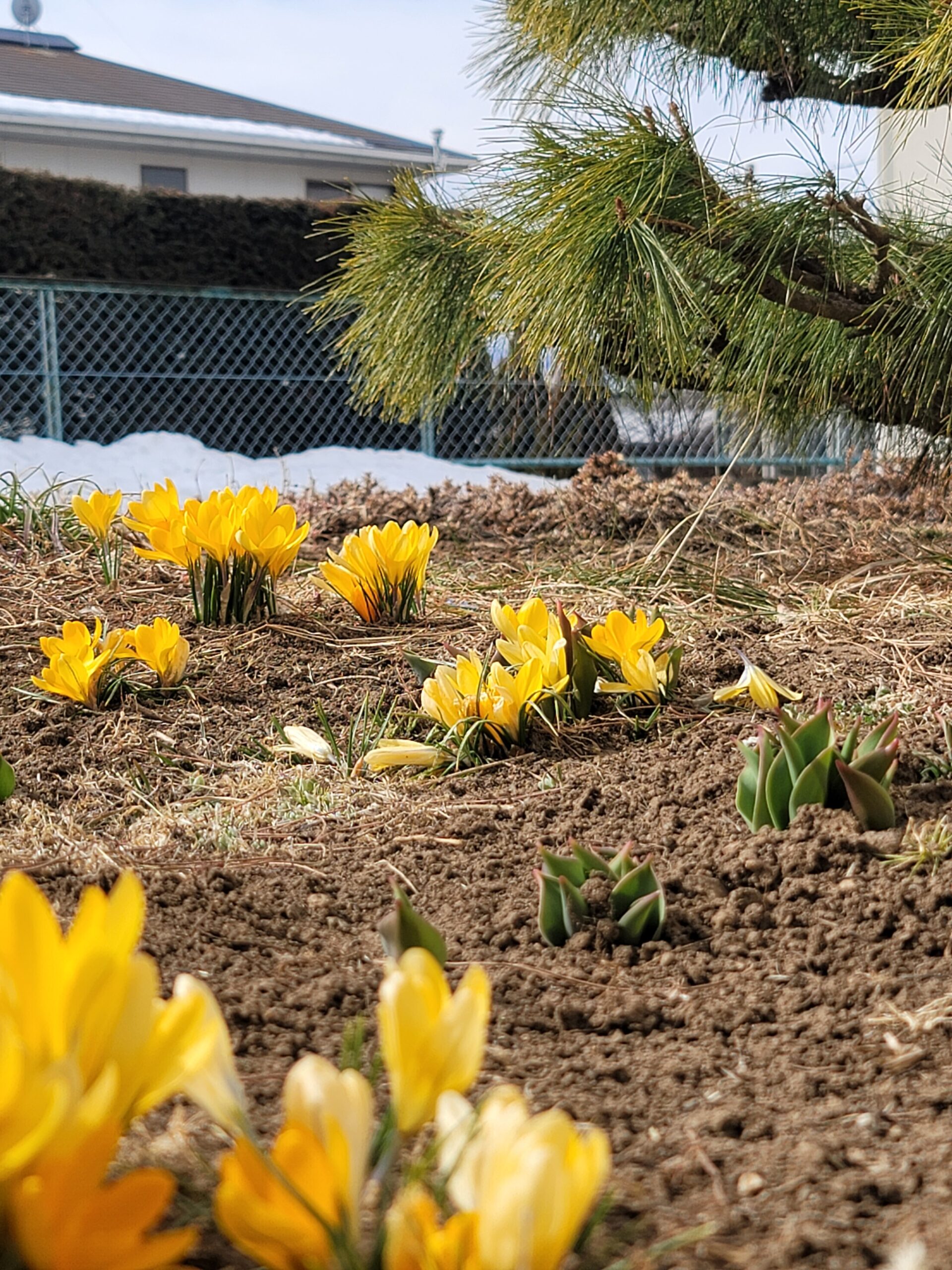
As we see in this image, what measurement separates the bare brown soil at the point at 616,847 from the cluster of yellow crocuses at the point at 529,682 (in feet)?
0.20

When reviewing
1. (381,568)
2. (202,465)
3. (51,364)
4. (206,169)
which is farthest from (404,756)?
(206,169)

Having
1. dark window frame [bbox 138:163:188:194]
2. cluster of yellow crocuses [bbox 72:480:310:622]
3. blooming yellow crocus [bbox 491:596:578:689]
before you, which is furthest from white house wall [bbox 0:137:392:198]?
blooming yellow crocus [bbox 491:596:578:689]

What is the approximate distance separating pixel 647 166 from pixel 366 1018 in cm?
193

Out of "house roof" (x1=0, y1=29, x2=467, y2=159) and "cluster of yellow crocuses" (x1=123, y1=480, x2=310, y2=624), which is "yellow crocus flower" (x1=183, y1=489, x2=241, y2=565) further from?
"house roof" (x1=0, y1=29, x2=467, y2=159)

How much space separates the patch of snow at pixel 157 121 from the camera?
1220 centimetres

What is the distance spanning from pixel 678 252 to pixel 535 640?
3.76 ft

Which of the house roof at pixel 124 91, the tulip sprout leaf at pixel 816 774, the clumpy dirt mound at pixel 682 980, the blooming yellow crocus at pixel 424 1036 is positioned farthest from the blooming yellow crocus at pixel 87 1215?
the house roof at pixel 124 91

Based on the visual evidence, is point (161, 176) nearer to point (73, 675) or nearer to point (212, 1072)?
point (73, 675)

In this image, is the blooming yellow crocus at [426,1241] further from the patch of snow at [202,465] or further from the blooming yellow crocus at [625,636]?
the patch of snow at [202,465]

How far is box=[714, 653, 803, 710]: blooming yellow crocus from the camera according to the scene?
1.83m

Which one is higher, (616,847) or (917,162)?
(917,162)

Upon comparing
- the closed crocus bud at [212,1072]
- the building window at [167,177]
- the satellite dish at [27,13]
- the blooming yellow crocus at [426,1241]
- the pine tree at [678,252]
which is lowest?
the blooming yellow crocus at [426,1241]

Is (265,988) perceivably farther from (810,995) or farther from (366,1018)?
(810,995)

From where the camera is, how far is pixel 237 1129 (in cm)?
67
